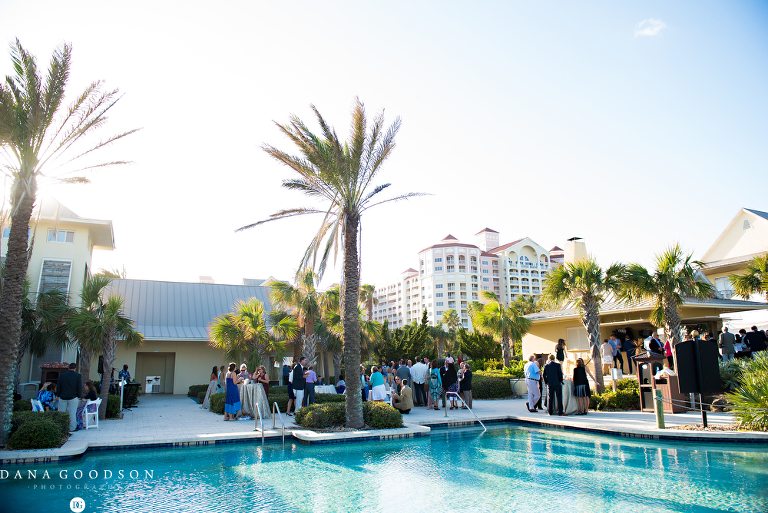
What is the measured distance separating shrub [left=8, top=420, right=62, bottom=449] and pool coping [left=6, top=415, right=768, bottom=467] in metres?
0.20

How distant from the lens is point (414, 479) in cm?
779

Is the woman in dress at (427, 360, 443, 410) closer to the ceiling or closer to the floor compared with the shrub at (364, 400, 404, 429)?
closer to the ceiling

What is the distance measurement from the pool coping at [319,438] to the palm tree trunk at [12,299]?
1257mm

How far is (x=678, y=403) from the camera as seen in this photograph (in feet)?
45.1

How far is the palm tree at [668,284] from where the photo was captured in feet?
53.7

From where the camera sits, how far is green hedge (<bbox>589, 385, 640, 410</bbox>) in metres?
15.4

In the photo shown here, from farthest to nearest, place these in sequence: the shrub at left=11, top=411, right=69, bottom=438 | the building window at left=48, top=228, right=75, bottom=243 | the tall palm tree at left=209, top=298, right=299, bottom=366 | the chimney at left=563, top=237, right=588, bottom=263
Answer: the chimney at left=563, top=237, right=588, bottom=263 → the building window at left=48, top=228, right=75, bottom=243 → the tall palm tree at left=209, top=298, right=299, bottom=366 → the shrub at left=11, top=411, right=69, bottom=438

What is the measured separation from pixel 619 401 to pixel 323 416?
9475mm

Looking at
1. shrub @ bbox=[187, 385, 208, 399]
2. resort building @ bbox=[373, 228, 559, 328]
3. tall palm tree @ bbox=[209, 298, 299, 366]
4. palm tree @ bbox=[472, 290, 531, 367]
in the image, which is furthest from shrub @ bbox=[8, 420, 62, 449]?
resort building @ bbox=[373, 228, 559, 328]

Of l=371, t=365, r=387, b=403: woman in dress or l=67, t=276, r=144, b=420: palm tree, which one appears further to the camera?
l=371, t=365, r=387, b=403: woman in dress

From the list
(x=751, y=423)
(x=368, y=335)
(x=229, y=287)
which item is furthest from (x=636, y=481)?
(x=229, y=287)

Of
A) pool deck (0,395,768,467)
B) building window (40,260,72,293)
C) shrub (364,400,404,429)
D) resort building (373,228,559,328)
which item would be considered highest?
resort building (373,228,559,328)

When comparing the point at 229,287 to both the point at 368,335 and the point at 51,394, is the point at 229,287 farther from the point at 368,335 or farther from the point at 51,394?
the point at 51,394

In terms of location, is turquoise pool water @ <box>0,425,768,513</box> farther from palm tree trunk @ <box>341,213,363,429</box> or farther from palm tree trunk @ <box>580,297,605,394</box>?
palm tree trunk @ <box>580,297,605,394</box>
